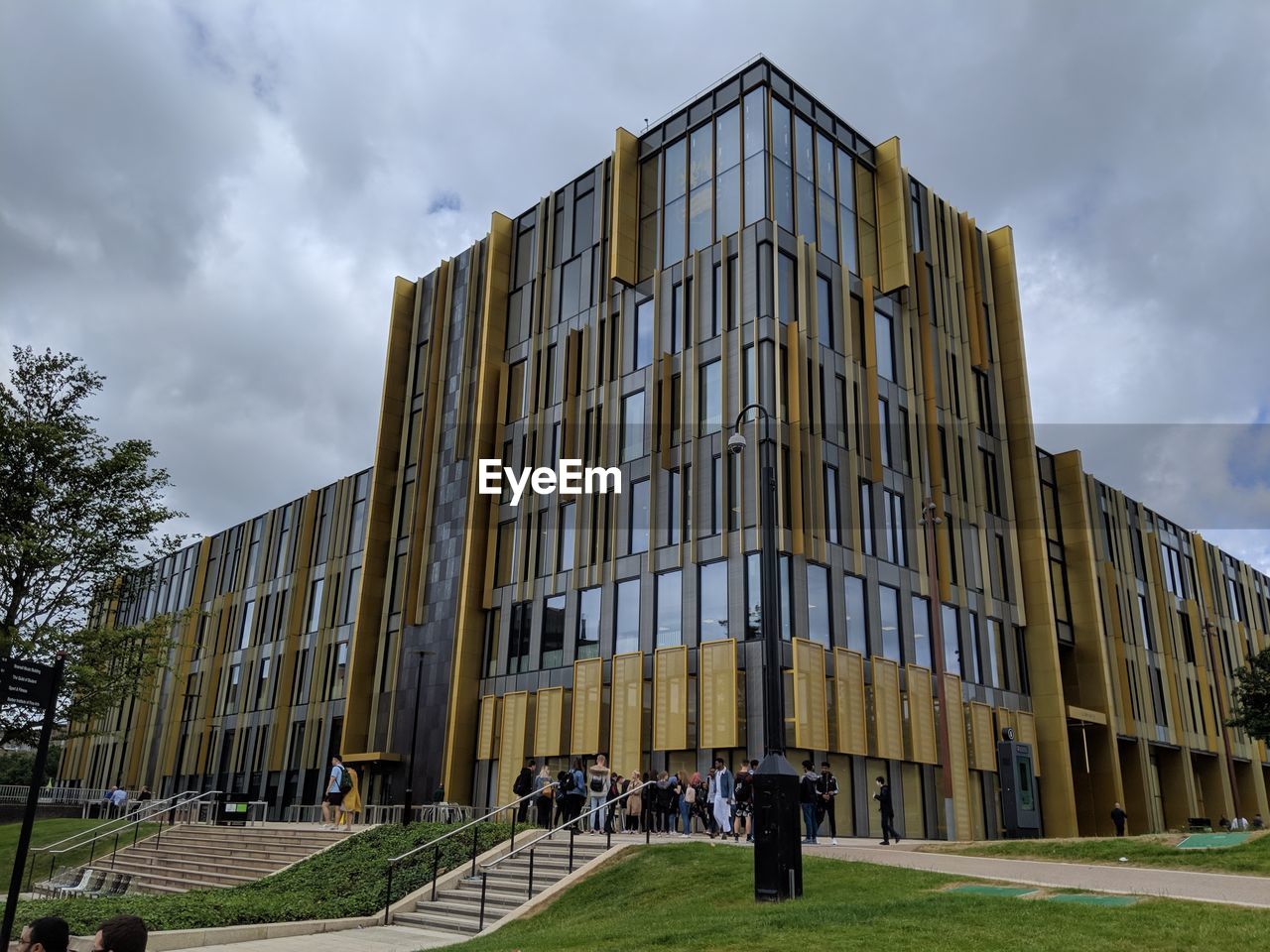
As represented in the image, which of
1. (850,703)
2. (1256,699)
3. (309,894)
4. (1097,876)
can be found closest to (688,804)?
(850,703)

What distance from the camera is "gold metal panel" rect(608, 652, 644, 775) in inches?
1232

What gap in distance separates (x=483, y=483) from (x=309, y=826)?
15219mm

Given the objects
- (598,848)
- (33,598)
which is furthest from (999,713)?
(33,598)

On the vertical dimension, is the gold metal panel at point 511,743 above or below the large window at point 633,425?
below

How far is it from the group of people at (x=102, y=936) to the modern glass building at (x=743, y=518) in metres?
23.1

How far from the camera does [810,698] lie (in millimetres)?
29062

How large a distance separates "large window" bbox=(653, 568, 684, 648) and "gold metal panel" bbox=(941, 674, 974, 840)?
331 inches

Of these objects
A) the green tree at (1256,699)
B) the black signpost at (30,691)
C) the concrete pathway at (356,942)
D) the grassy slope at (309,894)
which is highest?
the green tree at (1256,699)

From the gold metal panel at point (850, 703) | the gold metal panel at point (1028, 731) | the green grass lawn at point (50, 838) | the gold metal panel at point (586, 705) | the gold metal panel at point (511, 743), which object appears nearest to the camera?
the gold metal panel at point (850, 703)

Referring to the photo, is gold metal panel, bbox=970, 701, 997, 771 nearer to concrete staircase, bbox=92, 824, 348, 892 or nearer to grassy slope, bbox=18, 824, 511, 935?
grassy slope, bbox=18, 824, 511, 935

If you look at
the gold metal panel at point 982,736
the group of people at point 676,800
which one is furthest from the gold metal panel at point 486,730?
the gold metal panel at point 982,736

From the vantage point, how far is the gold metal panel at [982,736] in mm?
34656

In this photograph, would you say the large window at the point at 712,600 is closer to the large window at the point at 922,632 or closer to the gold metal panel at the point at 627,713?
the gold metal panel at the point at 627,713

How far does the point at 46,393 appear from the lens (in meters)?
26.2
